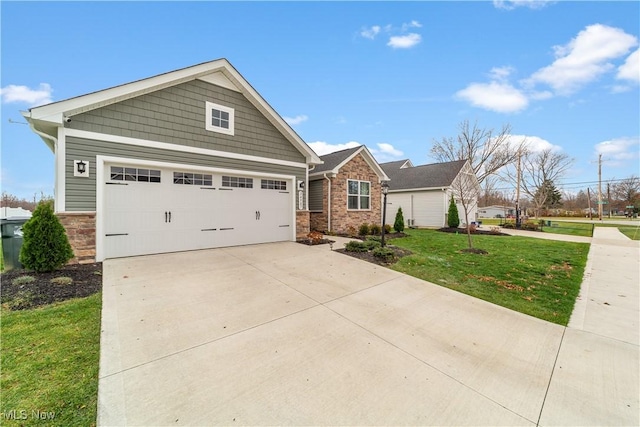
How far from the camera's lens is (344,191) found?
12648 millimetres

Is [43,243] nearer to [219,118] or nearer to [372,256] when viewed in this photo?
[219,118]

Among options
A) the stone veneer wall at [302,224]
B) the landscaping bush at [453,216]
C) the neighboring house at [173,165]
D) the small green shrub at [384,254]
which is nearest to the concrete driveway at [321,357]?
the small green shrub at [384,254]

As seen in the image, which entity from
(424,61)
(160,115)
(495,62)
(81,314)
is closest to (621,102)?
(495,62)

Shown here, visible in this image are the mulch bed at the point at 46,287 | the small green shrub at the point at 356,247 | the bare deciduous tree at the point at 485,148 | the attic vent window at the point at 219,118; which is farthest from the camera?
the bare deciduous tree at the point at 485,148

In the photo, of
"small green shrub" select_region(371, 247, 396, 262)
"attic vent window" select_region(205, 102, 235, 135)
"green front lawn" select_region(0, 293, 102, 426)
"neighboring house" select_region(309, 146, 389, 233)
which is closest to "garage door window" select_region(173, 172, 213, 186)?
"attic vent window" select_region(205, 102, 235, 135)

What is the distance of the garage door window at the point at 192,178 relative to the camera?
7370mm

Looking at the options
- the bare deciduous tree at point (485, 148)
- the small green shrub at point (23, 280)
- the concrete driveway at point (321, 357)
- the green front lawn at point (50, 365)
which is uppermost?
the bare deciduous tree at point (485, 148)

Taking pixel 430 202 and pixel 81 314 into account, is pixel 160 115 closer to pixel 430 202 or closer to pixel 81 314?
pixel 81 314

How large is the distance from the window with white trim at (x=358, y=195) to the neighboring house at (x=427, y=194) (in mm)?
5803

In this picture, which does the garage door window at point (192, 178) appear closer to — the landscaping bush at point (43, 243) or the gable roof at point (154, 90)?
the gable roof at point (154, 90)

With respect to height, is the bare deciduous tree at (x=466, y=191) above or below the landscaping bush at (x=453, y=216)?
above

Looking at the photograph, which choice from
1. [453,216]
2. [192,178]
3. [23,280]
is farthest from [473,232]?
[23,280]

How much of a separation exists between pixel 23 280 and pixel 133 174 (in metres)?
3.14

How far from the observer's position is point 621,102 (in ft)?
50.8
